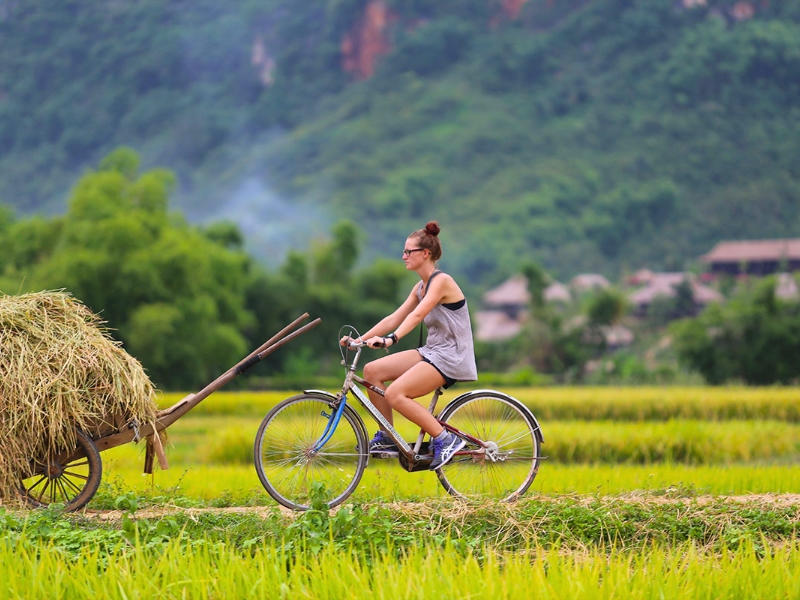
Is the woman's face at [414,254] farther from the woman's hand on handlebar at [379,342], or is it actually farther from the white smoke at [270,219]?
the white smoke at [270,219]

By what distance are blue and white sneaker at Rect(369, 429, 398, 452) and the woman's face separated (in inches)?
43.8

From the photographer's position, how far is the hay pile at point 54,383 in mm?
6395

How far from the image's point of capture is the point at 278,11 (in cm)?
13438

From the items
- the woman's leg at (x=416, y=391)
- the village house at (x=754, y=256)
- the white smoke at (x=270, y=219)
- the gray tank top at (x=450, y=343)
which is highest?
the white smoke at (x=270, y=219)

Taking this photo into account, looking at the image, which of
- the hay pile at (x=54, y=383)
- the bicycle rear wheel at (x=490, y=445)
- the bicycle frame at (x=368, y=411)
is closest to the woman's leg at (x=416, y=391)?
the bicycle frame at (x=368, y=411)

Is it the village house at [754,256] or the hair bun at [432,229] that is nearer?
the hair bun at [432,229]

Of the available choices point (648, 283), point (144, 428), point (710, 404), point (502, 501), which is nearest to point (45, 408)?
point (144, 428)

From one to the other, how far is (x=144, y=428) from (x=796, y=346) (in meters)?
29.8

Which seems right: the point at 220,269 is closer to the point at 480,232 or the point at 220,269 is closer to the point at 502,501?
the point at 502,501

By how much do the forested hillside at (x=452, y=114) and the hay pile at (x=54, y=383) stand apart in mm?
76284

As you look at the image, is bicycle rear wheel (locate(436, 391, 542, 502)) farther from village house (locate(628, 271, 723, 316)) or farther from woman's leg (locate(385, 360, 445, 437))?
village house (locate(628, 271, 723, 316))

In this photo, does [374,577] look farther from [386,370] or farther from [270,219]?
[270,219]

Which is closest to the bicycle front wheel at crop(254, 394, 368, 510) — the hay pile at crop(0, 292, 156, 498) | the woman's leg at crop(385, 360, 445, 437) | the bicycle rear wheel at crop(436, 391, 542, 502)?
the woman's leg at crop(385, 360, 445, 437)

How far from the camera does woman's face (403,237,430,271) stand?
6.58 m
